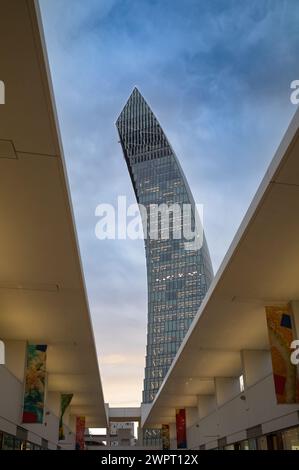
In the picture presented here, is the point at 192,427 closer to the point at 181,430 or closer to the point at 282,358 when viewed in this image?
the point at 181,430

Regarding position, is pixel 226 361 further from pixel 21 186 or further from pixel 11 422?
pixel 21 186

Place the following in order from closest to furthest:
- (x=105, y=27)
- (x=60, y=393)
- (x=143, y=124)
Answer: (x=60, y=393)
(x=105, y=27)
(x=143, y=124)

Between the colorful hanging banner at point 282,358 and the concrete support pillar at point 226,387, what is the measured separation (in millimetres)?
11981

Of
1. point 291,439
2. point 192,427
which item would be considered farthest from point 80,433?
point 291,439

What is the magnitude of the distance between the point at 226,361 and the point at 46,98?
18.4 metres

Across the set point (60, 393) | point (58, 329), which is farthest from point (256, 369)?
point (60, 393)

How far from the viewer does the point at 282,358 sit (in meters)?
14.6

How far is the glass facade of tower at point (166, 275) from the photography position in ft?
354

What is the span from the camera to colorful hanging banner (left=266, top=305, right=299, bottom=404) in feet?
47.0

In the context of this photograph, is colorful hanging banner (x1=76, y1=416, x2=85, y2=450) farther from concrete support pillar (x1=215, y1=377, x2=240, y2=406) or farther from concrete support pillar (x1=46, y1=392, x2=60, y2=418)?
concrete support pillar (x1=215, y1=377, x2=240, y2=406)

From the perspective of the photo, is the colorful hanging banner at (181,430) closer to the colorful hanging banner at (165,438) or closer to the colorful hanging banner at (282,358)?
the colorful hanging banner at (165,438)

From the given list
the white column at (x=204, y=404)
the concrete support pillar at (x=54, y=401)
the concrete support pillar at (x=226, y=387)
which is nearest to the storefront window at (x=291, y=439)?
the concrete support pillar at (x=226, y=387)

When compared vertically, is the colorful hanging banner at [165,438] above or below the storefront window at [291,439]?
above

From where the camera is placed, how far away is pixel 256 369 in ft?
69.1
